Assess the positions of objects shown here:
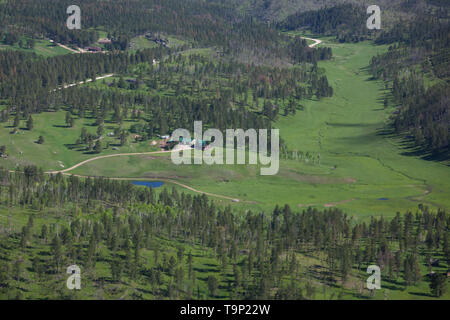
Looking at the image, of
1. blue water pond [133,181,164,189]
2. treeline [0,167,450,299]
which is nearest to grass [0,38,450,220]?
blue water pond [133,181,164,189]

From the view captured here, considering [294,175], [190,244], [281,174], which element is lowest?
[190,244]

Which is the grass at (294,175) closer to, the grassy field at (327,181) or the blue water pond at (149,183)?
the grassy field at (327,181)

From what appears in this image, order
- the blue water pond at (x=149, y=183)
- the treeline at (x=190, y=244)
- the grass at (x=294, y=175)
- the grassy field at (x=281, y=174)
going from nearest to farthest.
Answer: the treeline at (x=190, y=244) → the grassy field at (x=281, y=174) → the grass at (x=294, y=175) → the blue water pond at (x=149, y=183)

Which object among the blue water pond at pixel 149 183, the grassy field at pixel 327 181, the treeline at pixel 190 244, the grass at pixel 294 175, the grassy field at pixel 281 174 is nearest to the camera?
the treeline at pixel 190 244

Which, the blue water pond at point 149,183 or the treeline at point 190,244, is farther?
the blue water pond at point 149,183

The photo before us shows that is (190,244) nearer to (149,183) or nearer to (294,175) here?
(149,183)

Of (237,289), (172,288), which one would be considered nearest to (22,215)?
(172,288)

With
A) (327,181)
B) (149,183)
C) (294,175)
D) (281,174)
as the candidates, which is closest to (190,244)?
(149,183)

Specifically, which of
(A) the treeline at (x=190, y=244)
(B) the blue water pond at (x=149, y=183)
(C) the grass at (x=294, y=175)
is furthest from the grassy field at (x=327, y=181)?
(A) the treeline at (x=190, y=244)

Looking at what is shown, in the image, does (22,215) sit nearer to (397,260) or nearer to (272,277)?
(272,277)

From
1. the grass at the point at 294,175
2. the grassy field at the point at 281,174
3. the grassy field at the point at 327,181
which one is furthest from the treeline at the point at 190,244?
the grass at the point at 294,175
